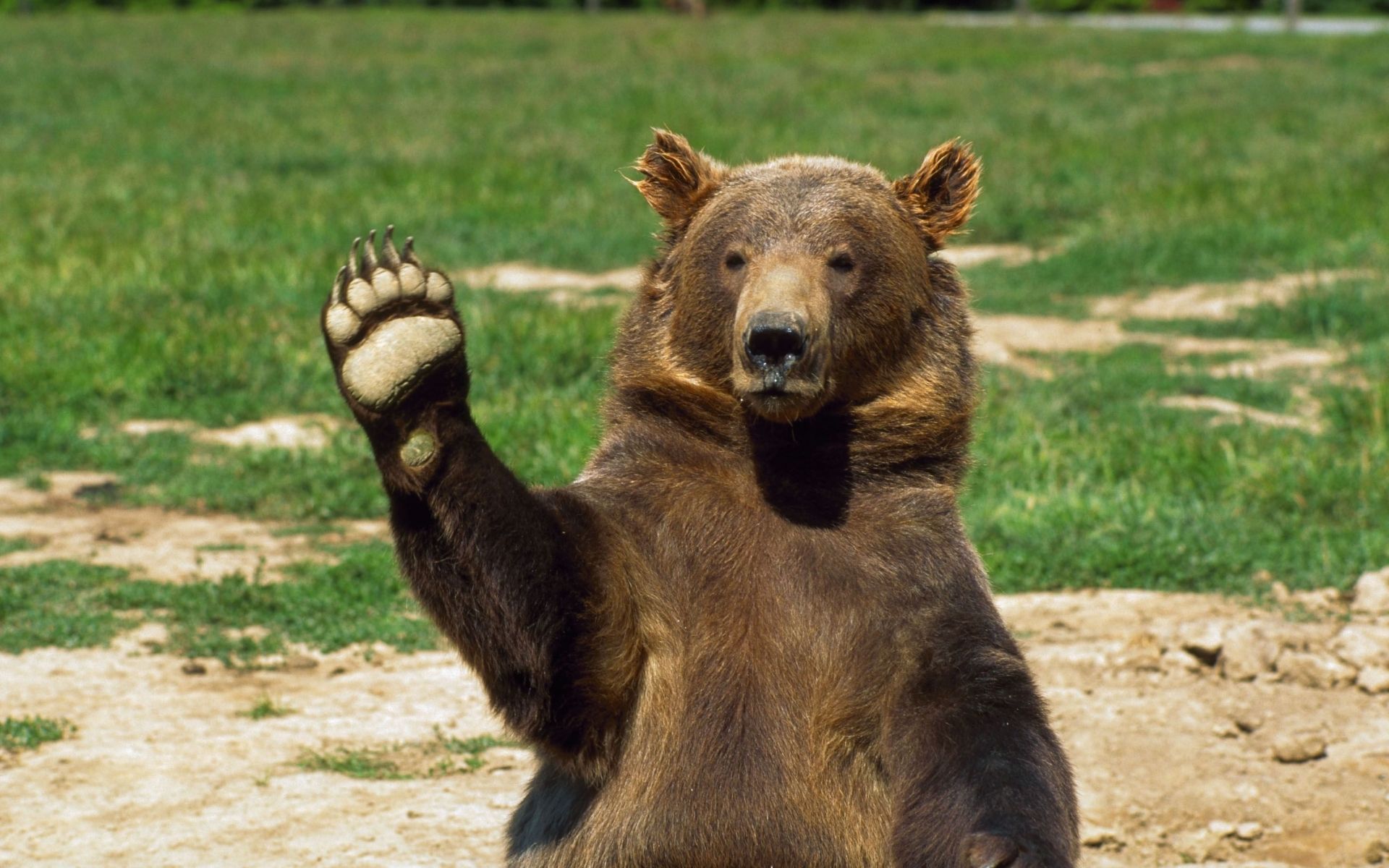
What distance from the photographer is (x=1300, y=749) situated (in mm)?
5102

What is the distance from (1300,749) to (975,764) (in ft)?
7.57

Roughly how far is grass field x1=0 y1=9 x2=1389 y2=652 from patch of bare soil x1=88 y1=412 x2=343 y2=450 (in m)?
0.11

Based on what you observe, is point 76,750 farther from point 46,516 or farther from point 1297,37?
point 1297,37

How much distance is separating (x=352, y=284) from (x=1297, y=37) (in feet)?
98.8

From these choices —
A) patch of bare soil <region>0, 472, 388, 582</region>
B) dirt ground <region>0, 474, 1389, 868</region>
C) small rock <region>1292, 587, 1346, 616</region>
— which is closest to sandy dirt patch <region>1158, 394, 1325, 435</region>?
small rock <region>1292, 587, 1346, 616</region>

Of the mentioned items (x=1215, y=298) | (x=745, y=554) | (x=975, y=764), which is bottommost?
(x=1215, y=298)

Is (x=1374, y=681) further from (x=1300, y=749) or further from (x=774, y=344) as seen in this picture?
(x=774, y=344)

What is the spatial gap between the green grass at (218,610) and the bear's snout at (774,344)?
2.76 meters

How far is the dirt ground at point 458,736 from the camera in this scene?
14.7 feet

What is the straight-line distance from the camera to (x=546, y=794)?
3736 mm

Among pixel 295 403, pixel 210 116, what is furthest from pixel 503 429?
pixel 210 116

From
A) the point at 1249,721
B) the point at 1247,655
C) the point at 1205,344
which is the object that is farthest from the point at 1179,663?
the point at 1205,344

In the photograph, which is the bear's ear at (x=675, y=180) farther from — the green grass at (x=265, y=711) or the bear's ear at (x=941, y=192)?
the green grass at (x=265, y=711)

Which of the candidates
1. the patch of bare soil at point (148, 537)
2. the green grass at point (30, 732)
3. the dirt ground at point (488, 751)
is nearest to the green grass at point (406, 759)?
the dirt ground at point (488, 751)
